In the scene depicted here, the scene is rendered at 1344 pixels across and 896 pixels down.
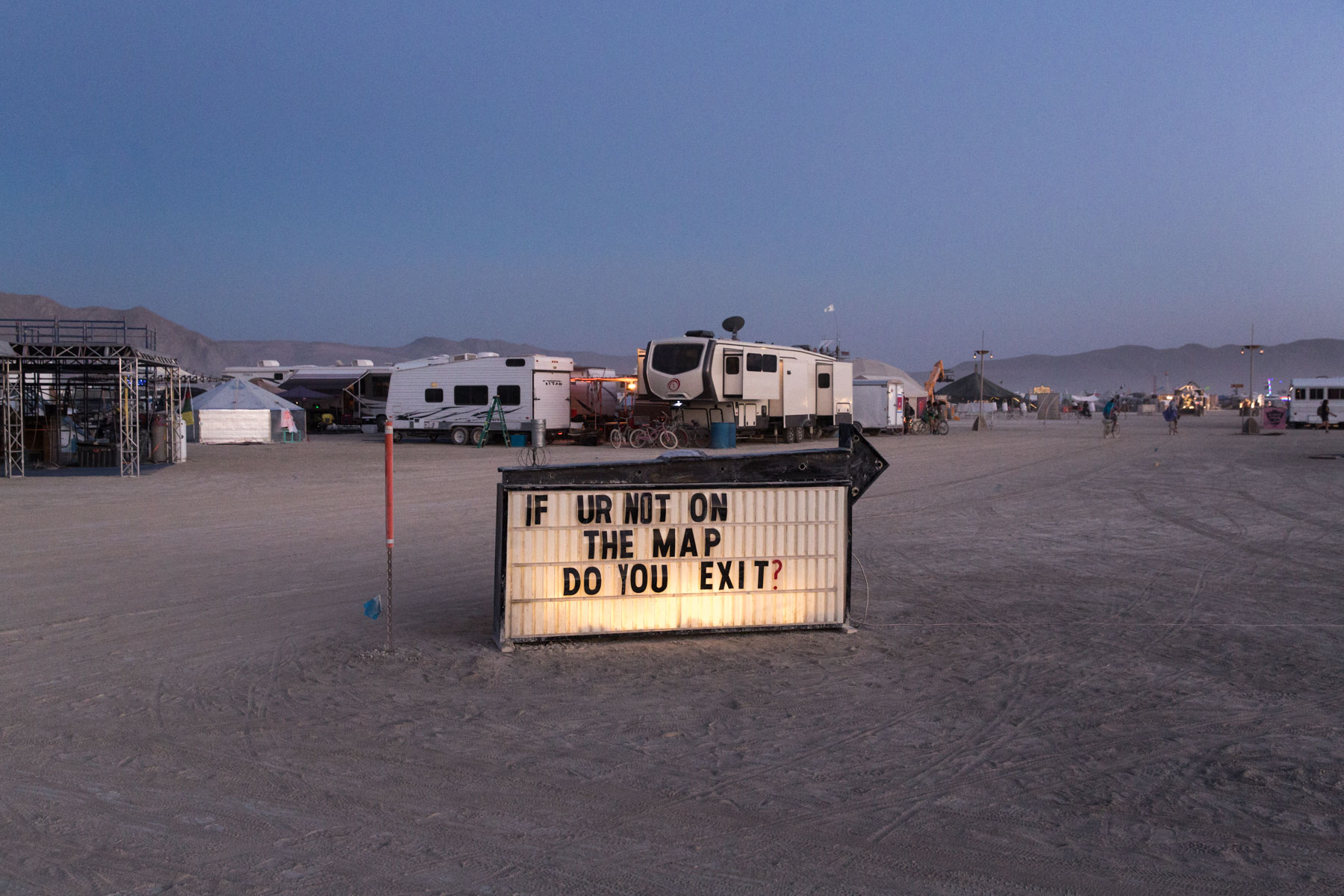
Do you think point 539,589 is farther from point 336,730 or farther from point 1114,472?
point 1114,472

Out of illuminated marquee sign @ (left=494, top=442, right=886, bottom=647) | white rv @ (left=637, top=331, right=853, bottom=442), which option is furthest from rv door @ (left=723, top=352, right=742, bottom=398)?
illuminated marquee sign @ (left=494, top=442, right=886, bottom=647)

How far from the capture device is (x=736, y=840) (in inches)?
139

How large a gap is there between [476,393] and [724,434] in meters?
8.83

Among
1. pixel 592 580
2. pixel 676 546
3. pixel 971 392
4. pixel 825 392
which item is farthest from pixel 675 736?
pixel 971 392

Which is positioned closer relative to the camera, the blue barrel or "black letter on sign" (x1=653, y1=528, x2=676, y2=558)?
"black letter on sign" (x1=653, y1=528, x2=676, y2=558)

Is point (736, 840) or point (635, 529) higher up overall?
point (635, 529)

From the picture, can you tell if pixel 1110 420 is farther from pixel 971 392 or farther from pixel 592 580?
pixel 592 580

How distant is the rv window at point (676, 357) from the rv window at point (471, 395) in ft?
20.4

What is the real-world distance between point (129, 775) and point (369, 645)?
225 cm

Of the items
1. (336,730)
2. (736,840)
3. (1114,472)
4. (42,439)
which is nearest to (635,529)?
(336,730)

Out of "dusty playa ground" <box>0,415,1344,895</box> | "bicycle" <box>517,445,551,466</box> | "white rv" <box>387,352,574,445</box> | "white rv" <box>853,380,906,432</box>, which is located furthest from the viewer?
"white rv" <box>853,380,906,432</box>

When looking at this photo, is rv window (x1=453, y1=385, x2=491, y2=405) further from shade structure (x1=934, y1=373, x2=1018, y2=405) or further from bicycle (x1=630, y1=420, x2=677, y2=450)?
shade structure (x1=934, y1=373, x2=1018, y2=405)

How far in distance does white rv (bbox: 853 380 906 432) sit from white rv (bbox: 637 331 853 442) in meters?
9.34

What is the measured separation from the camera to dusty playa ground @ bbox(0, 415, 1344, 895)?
336cm
